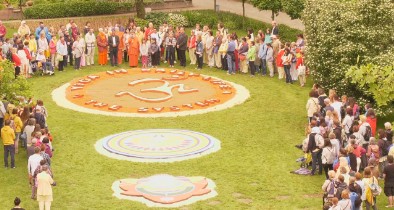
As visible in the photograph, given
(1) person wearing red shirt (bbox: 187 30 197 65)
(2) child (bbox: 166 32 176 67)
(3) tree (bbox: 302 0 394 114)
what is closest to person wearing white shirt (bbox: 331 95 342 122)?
(3) tree (bbox: 302 0 394 114)

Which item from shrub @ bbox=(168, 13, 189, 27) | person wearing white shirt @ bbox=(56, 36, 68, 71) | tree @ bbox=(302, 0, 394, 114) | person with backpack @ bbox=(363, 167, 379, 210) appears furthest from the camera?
shrub @ bbox=(168, 13, 189, 27)

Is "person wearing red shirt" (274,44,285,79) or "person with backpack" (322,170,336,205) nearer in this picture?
"person with backpack" (322,170,336,205)

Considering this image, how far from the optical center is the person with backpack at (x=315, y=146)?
24281 millimetres

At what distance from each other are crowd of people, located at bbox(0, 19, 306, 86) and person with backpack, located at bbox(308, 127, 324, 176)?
10734 millimetres

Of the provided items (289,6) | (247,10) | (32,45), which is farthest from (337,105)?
(247,10)

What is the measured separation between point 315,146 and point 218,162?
11.1ft

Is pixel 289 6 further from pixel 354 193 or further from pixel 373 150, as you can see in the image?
pixel 354 193

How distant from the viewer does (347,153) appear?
901 inches

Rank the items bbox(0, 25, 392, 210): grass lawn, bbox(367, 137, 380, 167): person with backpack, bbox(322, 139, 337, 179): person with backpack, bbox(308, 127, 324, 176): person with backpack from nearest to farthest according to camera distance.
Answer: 1. bbox(0, 25, 392, 210): grass lawn
2. bbox(367, 137, 380, 167): person with backpack
3. bbox(322, 139, 337, 179): person with backpack
4. bbox(308, 127, 324, 176): person with backpack

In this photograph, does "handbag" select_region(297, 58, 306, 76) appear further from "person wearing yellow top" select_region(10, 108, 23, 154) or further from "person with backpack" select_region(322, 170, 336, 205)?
→ "person with backpack" select_region(322, 170, 336, 205)

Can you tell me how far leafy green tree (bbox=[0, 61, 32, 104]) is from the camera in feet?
84.6

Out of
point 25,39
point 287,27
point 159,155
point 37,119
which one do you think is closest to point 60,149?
point 37,119

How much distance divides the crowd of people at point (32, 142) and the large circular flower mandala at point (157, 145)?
2.31 m

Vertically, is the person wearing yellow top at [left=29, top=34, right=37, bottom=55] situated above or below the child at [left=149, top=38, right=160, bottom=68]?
above
